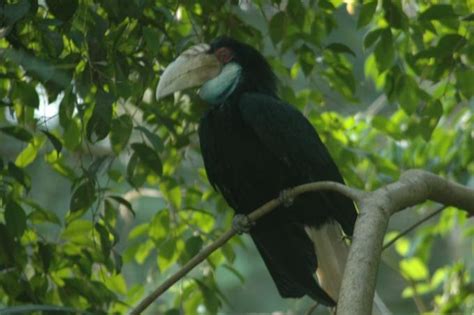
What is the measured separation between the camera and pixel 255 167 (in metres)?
3.73

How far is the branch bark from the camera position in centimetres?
237

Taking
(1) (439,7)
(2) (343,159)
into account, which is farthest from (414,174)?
(2) (343,159)

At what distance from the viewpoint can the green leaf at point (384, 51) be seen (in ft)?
12.1

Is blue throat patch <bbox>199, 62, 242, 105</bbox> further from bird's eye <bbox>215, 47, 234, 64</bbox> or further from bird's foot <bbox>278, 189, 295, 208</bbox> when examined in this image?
bird's foot <bbox>278, 189, 295, 208</bbox>

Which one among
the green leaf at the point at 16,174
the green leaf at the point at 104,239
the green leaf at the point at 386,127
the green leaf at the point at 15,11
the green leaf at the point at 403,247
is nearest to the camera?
the green leaf at the point at 15,11

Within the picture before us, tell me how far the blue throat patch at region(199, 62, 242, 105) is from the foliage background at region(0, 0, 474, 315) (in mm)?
131

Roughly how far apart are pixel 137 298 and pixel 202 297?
0.35 m

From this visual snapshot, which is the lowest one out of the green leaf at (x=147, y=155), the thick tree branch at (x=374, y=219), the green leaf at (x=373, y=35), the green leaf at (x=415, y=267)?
the green leaf at (x=415, y=267)

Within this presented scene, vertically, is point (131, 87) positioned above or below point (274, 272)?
Answer: above

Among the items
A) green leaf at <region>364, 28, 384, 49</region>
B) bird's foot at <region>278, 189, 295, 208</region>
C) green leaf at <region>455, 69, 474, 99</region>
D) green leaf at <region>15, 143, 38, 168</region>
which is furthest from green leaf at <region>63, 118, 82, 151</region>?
green leaf at <region>455, 69, 474, 99</region>

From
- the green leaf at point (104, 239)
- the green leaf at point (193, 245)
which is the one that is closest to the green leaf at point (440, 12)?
the green leaf at point (193, 245)

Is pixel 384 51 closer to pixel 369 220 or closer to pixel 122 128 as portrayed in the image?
pixel 122 128

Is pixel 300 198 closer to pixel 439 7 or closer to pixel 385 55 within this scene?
pixel 385 55

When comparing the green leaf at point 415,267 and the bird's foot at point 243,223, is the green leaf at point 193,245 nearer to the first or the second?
the bird's foot at point 243,223
